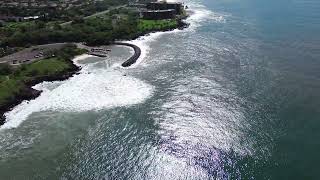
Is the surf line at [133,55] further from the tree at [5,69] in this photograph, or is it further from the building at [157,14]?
the building at [157,14]

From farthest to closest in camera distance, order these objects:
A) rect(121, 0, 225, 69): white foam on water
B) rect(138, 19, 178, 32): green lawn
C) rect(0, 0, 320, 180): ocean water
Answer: rect(138, 19, 178, 32): green lawn < rect(121, 0, 225, 69): white foam on water < rect(0, 0, 320, 180): ocean water

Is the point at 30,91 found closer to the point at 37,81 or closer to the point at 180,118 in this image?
the point at 37,81

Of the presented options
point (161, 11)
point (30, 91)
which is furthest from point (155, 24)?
point (30, 91)

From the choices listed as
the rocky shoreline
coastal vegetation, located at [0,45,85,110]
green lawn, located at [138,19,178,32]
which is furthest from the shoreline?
green lawn, located at [138,19,178,32]

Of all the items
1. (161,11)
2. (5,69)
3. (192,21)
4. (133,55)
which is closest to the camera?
(5,69)

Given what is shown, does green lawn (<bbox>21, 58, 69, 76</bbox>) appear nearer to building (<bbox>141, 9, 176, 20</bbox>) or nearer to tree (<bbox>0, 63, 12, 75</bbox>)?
tree (<bbox>0, 63, 12, 75</bbox>)

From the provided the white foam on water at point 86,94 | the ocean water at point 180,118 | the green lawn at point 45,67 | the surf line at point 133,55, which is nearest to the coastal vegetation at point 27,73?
the green lawn at point 45,67
